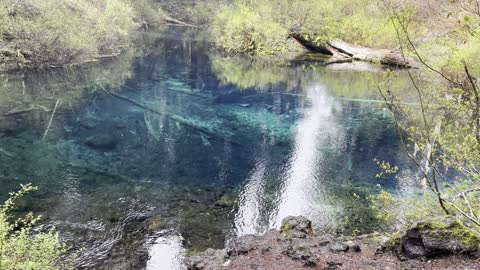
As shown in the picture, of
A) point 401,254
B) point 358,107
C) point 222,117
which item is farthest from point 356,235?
point 358,107

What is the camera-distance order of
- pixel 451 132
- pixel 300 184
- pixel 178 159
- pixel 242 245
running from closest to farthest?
pixel 451 132 → pixel 242 245 → pixel 300 184 → pixel 178 159

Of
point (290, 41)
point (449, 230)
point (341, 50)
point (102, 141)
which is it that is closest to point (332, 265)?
point (449, 230)

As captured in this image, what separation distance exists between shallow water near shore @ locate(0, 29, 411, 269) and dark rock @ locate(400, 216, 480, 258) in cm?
359

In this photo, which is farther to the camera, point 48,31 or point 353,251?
point 48,31

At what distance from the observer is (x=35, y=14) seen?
1240 inches

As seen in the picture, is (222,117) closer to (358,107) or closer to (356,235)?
(358,107)

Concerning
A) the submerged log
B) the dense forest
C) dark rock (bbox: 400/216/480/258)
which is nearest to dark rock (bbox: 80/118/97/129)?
the submerged log

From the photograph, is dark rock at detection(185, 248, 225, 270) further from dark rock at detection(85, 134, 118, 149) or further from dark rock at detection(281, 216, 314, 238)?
dark rock at detection(85, 134, 118, 149)

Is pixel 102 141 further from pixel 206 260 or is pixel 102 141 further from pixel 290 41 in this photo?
pixel 290 41

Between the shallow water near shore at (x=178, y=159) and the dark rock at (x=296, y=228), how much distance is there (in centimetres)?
120

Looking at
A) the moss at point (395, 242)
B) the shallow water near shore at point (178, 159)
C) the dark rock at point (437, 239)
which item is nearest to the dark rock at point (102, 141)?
the shallow water near shore at point (178, 159)

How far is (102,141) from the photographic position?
701 inches

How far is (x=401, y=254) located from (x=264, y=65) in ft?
130

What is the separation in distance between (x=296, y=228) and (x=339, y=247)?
1.70 m
